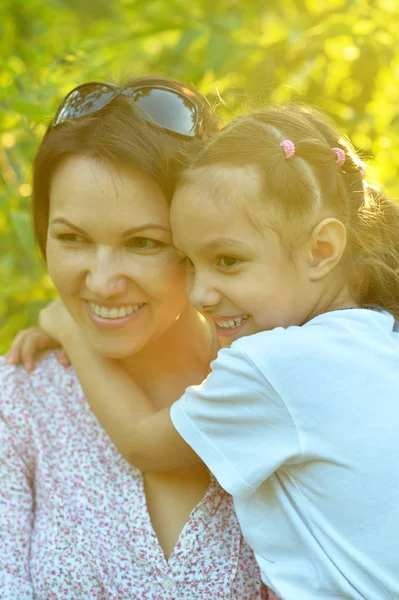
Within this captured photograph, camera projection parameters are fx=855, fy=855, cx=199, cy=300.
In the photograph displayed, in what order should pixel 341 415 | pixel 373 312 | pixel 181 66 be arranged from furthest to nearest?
pixel 181 66 < pixel 373 312 < pixel 341 415

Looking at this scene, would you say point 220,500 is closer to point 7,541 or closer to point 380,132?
point 7,541

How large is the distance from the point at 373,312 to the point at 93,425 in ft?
2.81

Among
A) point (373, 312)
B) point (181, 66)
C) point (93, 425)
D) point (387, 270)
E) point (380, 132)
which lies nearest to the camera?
point (373, 312)

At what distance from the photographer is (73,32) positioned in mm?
4613

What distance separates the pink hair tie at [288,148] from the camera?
6.40ft

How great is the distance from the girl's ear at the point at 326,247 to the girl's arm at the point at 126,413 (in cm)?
52

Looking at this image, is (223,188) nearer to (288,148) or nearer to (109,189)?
(288,148)

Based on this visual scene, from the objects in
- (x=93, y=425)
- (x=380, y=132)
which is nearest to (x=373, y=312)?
(x=93, y=425)

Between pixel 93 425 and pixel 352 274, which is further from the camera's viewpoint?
pixel 93 425

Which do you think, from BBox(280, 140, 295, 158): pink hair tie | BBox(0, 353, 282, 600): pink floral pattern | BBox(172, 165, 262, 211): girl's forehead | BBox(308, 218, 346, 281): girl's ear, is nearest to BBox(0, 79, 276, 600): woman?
BBox(0, 353, 282, 600): pink floral pattern

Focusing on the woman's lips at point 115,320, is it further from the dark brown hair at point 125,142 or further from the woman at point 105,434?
the dark brown hair at point 125,142

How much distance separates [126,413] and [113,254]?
0.42 meters

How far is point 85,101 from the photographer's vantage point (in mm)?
2213

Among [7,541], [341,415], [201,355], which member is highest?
→ [341,415]
